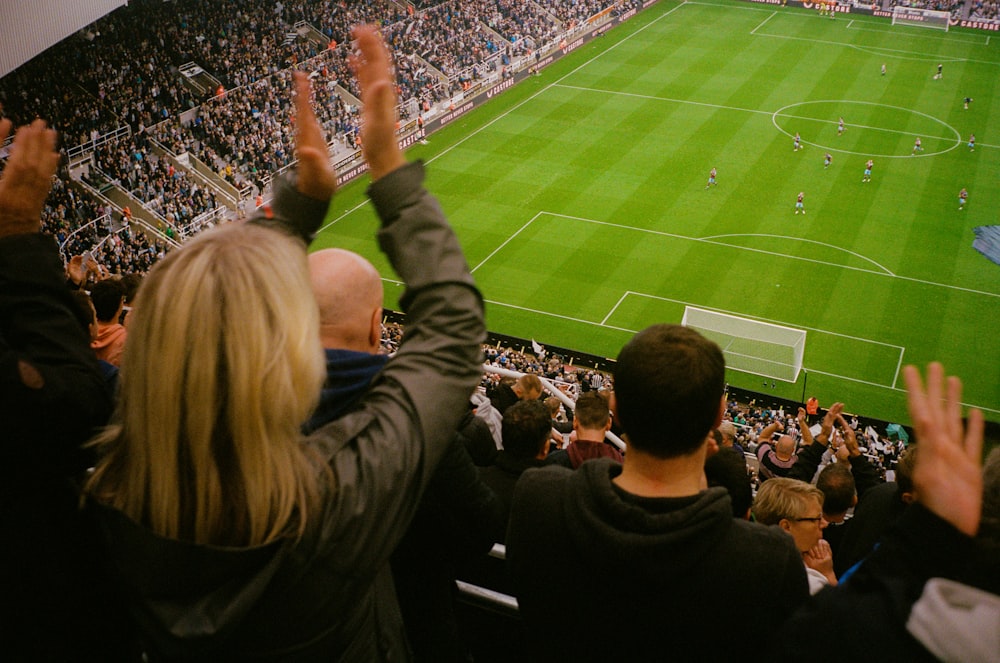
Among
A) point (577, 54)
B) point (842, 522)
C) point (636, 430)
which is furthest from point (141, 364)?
point (577, 54)

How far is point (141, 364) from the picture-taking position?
2.13 meters

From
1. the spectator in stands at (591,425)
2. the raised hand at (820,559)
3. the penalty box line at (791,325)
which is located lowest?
the penalty box line at (791,325)

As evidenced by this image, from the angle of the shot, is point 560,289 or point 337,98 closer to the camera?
point 560,289

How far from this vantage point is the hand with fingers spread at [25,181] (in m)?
2.72

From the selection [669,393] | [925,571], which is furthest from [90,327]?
[925,571]

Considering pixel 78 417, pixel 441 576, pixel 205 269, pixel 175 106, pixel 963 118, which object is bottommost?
pixel 963 118

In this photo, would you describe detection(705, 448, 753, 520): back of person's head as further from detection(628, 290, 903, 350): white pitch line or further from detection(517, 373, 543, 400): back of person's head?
detection(628, 290, 903, 350): white pitch line

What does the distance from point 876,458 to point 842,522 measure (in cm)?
1131

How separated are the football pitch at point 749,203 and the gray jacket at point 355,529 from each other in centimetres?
2237

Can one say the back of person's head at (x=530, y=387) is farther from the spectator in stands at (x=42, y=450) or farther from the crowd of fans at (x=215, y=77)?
the crowd of fans at (x=215, y=77)

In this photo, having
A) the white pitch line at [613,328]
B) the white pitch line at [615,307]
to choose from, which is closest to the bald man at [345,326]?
the white pitch line at [613,328]

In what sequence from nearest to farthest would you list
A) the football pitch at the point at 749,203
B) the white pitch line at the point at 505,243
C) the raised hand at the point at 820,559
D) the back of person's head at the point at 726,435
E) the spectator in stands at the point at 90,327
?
the spectator in stands at the point at 90,327, the raised hand at the point at 820,559, the back of person's head at the point at 726,435, the football pitch at the point at 749,203, the white pitch line at the point at 505,243

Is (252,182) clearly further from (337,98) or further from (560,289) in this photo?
(560,289)

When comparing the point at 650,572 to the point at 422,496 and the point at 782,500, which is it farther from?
Answer: the point at 782,500
